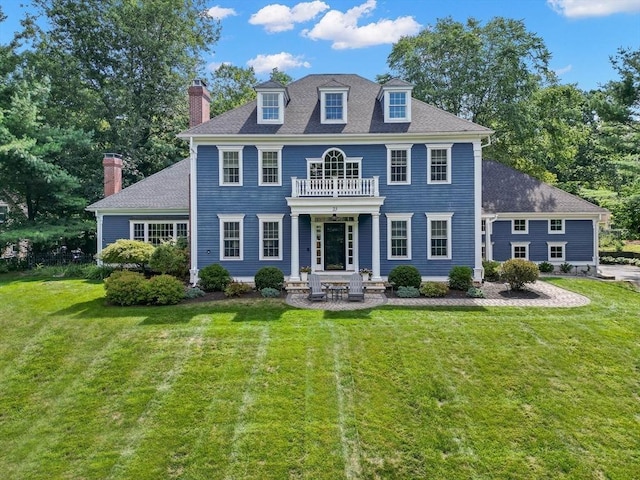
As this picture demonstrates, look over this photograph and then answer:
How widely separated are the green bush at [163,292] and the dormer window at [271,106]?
8.71m

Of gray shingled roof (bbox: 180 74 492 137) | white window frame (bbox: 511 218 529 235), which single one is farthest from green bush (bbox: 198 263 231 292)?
white window frame (bbox: 511 218 529 235)

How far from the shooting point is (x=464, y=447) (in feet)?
25.0

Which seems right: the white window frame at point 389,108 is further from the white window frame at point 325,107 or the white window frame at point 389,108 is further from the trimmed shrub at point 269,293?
the trimmed shrub at point 269,293

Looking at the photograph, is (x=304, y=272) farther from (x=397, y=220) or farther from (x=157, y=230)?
(x=157, y=230)

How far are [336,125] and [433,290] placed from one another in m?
8.90

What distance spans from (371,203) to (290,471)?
12256 mm

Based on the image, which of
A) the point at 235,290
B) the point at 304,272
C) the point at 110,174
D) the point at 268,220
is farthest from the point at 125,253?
the point at 110,174

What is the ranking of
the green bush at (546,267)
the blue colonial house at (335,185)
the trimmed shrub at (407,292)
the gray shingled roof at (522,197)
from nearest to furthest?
the trimmed shrub at (407,292), the blue colonial house at (335,185), the green bush at (546,267), the gray shingled roof at (522,197)

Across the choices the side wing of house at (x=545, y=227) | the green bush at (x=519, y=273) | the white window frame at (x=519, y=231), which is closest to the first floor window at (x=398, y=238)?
the green bush at (x=519, y=273)

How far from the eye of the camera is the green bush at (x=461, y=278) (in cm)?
1717

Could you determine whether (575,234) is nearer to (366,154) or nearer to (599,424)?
(366,154)

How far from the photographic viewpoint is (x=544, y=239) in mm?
24359

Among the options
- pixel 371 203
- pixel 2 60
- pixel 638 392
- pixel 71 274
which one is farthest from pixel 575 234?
pixel 2 60

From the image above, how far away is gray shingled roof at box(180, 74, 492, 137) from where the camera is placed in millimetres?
18375
